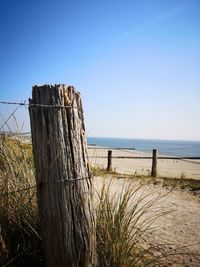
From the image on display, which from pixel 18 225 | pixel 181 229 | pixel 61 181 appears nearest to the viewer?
pixel 61 181

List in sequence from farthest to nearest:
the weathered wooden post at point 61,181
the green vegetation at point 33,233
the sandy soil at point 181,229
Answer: the sandy soil at point 181,229 < the green vegetation at point 33,233 < the weathered wooden post at point 61,181

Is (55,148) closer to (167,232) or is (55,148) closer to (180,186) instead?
(167,232)

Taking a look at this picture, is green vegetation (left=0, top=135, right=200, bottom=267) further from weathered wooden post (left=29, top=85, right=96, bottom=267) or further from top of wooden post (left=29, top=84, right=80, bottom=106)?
top of wooden post (left=29, top=84, right=80, bottom=106)

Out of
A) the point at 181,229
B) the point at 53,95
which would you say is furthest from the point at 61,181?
the point at 181,229

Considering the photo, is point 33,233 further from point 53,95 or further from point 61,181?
point 53,95

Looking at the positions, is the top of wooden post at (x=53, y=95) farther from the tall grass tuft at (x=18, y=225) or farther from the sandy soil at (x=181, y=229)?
the sandy soil at (x=181, y=229)

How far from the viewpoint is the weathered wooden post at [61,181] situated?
1.97 m

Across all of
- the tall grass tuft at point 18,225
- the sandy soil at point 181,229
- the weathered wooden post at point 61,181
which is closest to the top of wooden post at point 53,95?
the weathered wooden post at point 61,181

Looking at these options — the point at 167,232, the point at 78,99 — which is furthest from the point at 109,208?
the point at 167,232

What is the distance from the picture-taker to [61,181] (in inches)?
77.7

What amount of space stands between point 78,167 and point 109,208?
0.70m

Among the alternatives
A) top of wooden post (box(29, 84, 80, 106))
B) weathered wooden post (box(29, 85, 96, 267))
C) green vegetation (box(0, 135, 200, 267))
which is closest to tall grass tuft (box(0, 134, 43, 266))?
green vegetation (box(0, 135, 200, 267))

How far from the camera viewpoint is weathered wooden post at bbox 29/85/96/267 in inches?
77.5

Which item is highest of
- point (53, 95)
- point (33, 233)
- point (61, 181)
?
point (53, 95)
